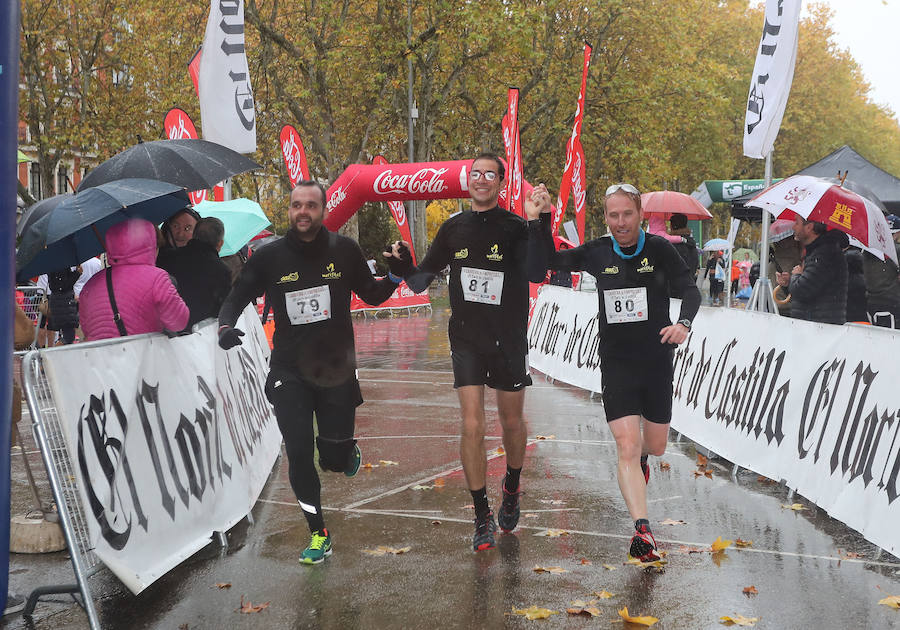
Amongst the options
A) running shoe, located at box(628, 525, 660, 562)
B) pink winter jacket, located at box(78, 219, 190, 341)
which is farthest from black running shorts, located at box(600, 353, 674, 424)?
pink winter jacket, located at box(78, 219, 190, 341)

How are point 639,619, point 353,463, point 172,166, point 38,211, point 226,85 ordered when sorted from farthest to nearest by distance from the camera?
point 226,85 → point 38,211 → point 172,166 → point 353,463 → point 639,619

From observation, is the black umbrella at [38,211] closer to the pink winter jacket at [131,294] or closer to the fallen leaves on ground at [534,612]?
the pink winter jacket at [131,294]

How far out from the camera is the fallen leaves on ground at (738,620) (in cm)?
462

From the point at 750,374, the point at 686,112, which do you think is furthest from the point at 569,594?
the point at 686,112

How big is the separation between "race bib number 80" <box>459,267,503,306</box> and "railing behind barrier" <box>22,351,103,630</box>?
2365 millimetres

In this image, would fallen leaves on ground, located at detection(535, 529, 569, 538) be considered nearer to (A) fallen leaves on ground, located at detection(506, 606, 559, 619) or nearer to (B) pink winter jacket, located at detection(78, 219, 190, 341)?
(A) fallen leaves on ground, located at detection(506, 606, 559, 619)

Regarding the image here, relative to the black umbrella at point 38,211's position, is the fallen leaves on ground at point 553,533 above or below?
below

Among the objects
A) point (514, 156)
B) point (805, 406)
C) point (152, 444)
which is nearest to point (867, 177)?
point (514, 156)

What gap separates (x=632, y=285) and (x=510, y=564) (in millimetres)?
1655

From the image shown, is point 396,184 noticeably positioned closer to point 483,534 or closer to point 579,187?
point 579,187

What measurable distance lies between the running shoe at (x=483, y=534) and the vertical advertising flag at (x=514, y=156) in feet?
35.2

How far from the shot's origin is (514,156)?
17.0m

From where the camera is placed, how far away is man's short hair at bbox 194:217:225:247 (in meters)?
7.07

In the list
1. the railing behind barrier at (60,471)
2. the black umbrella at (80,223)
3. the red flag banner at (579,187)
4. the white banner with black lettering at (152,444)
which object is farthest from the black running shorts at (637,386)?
the red flag banner at (579,187)
